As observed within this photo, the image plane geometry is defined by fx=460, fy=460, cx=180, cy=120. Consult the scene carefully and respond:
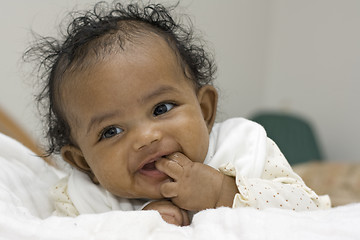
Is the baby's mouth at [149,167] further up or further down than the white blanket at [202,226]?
further down

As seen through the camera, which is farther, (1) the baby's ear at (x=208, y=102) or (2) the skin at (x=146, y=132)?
(1) the baby's ear at (x=208, y=102)

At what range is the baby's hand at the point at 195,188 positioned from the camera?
0.83m

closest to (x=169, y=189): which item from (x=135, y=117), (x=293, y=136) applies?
(x=135, y=117)

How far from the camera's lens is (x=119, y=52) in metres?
0.86

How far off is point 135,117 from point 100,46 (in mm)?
159

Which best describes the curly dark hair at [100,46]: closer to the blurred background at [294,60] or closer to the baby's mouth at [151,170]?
the baby's mouth at [151,170]

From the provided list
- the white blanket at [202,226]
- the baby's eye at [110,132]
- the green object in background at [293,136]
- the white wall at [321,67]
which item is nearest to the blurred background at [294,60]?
the white wall at [321,67]

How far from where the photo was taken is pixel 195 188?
2.74ft

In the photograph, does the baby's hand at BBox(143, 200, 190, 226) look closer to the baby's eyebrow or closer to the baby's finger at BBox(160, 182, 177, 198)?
the baby's finger at BBox(160, 182, 177, 198)

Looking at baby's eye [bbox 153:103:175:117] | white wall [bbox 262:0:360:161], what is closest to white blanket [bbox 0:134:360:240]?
baby's eye [bbox 153:103:175:117]

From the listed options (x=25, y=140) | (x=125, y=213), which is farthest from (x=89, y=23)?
(x=25, y=140)

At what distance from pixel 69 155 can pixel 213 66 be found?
1.38ft

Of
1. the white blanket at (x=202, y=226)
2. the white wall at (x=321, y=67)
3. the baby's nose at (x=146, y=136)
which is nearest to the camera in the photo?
the white blanket at (x=202, y=226)

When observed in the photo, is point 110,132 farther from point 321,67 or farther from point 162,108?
point 321,67
